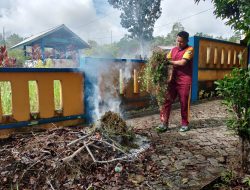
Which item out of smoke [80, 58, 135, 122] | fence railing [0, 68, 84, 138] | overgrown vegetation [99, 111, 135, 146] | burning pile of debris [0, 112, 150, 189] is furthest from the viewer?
smoke [80, 58, 135, 122]

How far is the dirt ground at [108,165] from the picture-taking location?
120 inches

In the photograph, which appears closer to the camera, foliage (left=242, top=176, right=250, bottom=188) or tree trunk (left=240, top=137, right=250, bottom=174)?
foliage (left=242, top=176, right=250, bottom=188)

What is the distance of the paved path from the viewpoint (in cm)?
320

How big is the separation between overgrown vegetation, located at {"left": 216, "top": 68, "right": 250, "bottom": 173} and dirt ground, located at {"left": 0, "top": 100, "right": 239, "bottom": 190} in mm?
376

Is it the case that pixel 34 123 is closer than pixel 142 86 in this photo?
Yes

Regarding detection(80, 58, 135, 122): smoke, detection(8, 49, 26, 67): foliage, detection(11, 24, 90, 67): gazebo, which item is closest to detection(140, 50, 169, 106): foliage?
detection(80, 58, 135, 122): smoke

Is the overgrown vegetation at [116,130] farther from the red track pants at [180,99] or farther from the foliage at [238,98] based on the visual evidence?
the foliage at [238,98]

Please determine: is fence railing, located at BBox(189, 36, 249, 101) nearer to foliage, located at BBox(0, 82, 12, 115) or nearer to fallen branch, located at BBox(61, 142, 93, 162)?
foliage, located at BBox(0, 82, 12, 115)

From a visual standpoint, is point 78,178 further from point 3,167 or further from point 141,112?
point 141,112

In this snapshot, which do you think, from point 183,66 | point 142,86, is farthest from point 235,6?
point 183,66

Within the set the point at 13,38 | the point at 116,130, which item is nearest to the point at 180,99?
the point at 116,130

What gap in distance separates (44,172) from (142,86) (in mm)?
4308

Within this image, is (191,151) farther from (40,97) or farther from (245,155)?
(40,97)

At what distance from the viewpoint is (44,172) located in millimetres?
3121
